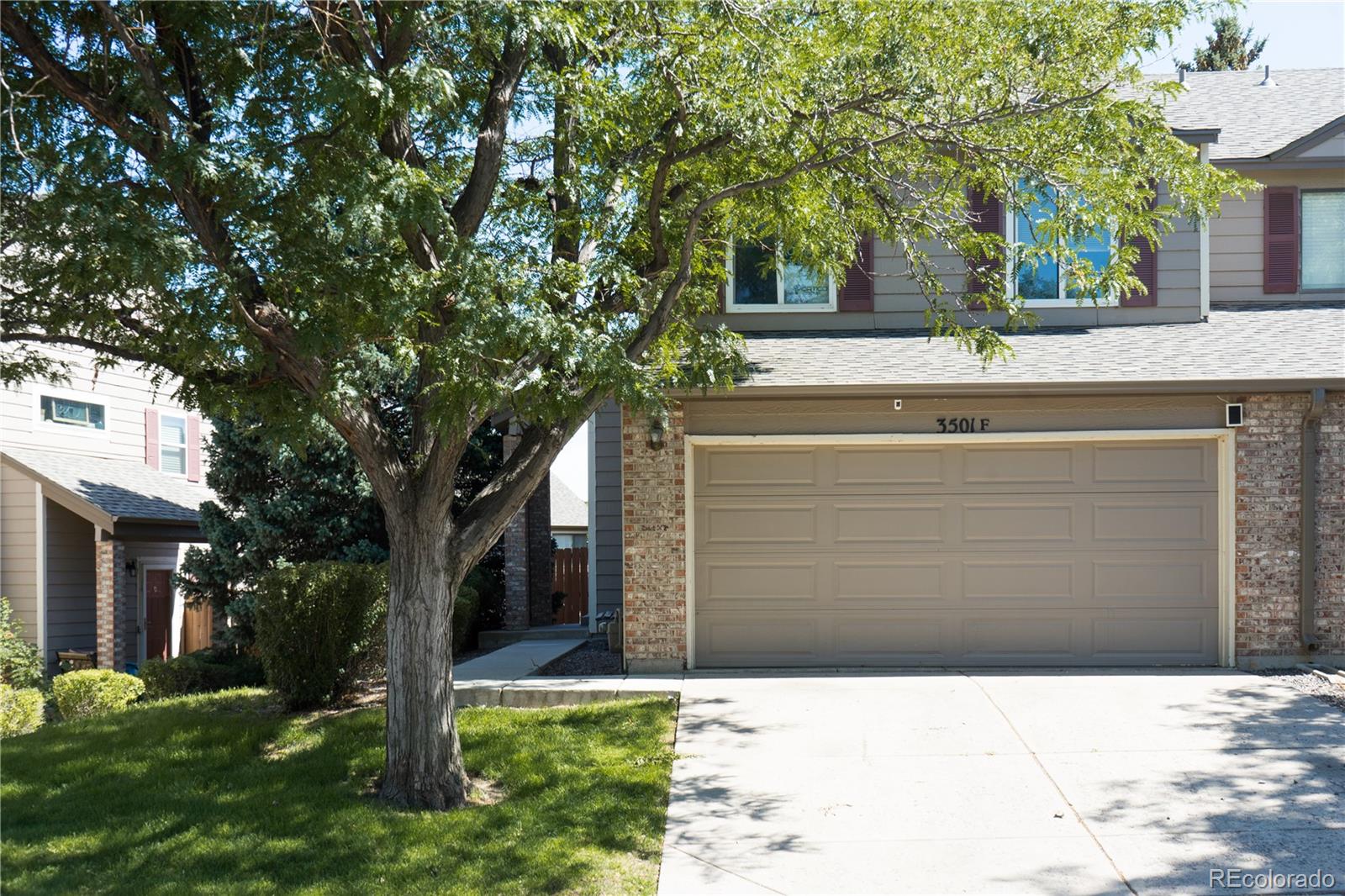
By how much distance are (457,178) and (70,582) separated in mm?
11540

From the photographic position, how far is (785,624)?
11.0 m

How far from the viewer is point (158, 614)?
18141 millimetres

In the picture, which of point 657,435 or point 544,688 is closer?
point 544,688

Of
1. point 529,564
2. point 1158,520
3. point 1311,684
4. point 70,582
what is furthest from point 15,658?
point 1311,684

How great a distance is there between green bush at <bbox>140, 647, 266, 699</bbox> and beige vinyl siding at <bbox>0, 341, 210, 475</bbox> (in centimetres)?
350

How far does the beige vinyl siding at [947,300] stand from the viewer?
40.8 ft

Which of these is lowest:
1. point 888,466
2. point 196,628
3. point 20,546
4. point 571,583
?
point 196,628

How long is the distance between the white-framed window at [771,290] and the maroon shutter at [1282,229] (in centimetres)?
548

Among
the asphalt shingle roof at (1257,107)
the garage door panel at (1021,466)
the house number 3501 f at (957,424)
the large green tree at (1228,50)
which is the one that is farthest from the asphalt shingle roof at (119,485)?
the large green tree at (1228,50)

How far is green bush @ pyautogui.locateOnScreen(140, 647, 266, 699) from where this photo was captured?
12781mm

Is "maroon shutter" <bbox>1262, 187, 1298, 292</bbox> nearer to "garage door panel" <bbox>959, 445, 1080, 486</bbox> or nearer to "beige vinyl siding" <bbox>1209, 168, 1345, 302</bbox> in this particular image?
"beige vinyl siding" <bbox>1209, 168, 1345, 302</bbox>

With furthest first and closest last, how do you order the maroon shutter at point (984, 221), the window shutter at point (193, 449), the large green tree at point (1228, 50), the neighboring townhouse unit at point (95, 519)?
1. the large green tree at point (1228, 50)
2. the window shutter at point (193, 449)
3. the neighboring townhouse unit at point (95, 519)
4. the maroon shutter at point (984, 221)

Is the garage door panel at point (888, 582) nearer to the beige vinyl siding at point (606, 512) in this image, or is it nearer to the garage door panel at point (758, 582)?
the garage door panel at point (758, 582)

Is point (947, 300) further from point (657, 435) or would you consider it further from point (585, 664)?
point (585, 664)
